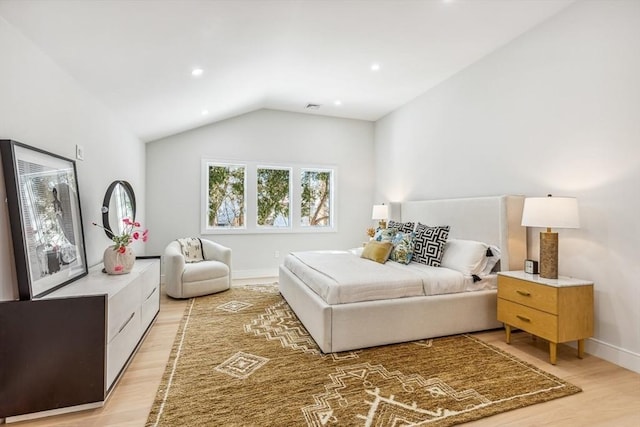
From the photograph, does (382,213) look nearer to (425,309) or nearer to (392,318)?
(425,309)

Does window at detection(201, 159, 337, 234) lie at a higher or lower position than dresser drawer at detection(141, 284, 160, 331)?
higher

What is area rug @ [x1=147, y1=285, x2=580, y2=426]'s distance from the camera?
70.8 inches

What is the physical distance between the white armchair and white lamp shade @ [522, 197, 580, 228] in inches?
150

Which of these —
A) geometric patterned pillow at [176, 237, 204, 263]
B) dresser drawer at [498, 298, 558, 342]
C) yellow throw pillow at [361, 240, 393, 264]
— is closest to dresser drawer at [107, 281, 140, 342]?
geometric patterned pillow at [176, 237, 204, 263]

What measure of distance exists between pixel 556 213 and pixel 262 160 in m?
4.51

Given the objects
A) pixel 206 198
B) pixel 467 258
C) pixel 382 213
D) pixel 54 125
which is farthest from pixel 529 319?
pixel 206 198

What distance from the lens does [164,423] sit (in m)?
1.72

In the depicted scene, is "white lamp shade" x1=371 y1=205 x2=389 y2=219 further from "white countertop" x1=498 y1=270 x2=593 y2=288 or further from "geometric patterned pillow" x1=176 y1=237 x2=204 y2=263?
"geometric patterned pillow" x1=176 y1=237 x2=204 y2=263

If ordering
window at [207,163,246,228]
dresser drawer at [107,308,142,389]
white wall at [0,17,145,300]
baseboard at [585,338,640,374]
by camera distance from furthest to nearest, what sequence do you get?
1. window at [207,163,246,228]
2. baseboard at [585,338,640,374]
3. dresser drawer at [107,308,142,389]
4. white wall at [0,17,145,300]

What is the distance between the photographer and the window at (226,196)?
5562 mm

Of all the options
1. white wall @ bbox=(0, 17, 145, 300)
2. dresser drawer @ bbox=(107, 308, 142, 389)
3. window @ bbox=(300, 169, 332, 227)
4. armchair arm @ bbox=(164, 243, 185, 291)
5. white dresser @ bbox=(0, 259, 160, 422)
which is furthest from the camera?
window @ bbox=(300, 169, 332, 227)

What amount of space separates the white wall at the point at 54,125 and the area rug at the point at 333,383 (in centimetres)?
124

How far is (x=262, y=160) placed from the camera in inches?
226

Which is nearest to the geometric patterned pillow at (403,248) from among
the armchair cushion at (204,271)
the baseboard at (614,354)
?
the baseboard at (614,354)
